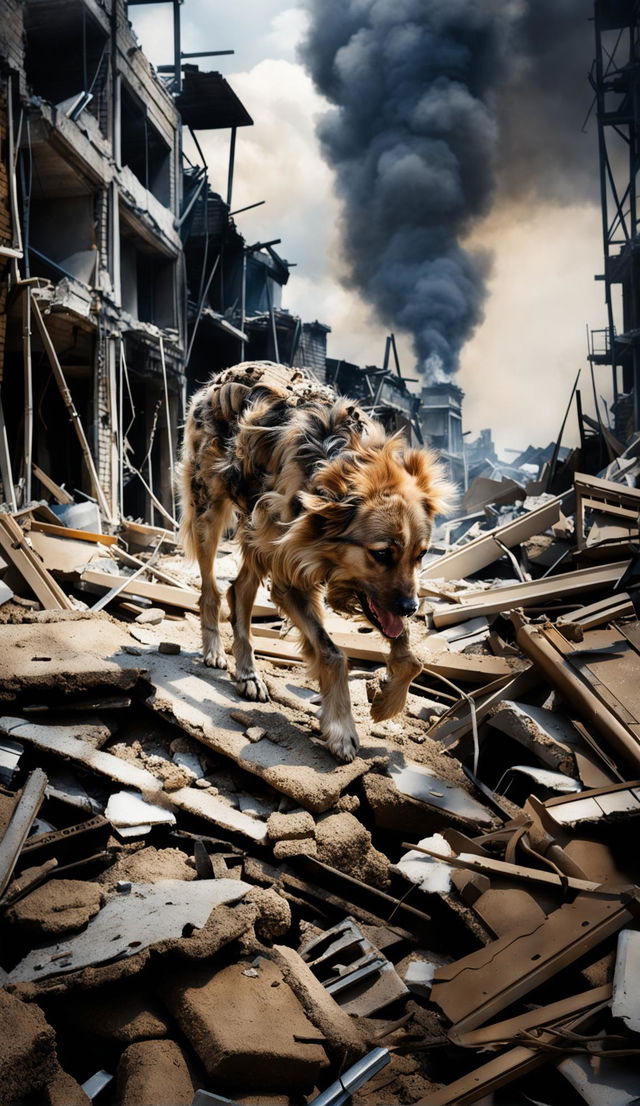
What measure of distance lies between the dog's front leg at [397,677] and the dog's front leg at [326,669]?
0.74 feet

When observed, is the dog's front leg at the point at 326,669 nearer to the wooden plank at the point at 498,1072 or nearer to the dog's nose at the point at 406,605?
the dog's nose at the point at 406,605

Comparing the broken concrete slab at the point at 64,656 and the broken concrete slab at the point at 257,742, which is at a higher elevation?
the broken concrete slab at the point at 64,656

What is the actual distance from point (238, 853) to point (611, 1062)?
148cm

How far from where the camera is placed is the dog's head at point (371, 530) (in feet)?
11.8

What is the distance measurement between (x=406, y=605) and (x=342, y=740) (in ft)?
2.55

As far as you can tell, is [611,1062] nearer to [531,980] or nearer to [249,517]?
[531,980]

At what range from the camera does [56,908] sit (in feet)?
7.13

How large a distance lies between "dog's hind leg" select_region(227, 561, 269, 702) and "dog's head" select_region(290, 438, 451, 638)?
0.89m

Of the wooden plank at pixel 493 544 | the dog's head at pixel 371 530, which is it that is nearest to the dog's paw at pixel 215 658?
the dog's head at pixel 371 530

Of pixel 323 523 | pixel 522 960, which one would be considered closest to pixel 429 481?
pixel 323 523

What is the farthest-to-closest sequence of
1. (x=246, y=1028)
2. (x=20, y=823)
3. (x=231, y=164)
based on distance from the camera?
1. (x=231, y=164)
2. (x=20, y=823)
3. (x=246, y=1028)

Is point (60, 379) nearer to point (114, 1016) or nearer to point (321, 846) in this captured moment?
point (321, 846)

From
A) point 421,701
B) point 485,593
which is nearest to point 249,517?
point 421,701

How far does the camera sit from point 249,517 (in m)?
4.54
